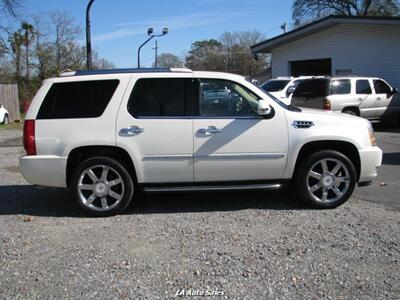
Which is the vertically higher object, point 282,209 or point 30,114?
point 30,114


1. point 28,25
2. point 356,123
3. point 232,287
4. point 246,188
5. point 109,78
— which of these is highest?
point 28,25

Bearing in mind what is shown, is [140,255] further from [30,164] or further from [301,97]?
[301,97]

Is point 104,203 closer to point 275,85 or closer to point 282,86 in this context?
point 282,86

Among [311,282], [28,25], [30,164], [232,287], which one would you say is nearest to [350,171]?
[311,282]

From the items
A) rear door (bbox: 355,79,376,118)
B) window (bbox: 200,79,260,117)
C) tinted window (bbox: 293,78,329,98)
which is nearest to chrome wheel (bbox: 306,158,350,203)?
window (bbox: 200,79,260,117)

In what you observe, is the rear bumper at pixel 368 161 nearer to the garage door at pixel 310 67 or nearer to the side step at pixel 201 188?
the side step at pixel 201 188

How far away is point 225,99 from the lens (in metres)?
6.05

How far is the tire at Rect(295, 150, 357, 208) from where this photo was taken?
6.07 m

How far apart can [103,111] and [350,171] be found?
3177mm

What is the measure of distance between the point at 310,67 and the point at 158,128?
22.9 meters

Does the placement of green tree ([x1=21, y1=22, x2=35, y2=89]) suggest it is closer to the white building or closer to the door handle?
the white building

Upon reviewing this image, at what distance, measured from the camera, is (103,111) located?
5910 millimetres

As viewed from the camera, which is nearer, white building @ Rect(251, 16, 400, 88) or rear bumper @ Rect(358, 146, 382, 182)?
rear bumper @ Rect(358, 146, 382, 182)

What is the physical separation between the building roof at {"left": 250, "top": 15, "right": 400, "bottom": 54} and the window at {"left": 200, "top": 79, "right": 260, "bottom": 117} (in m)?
15.6
